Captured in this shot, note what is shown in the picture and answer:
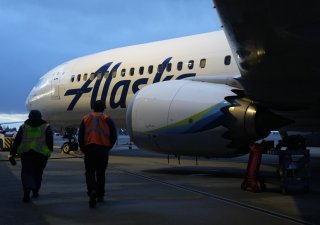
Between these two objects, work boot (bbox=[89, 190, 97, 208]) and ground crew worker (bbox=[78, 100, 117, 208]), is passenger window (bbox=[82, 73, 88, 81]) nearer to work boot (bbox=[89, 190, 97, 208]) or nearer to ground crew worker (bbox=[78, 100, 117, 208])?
ground crew worker (bbox=[78, 100, 117, 208])

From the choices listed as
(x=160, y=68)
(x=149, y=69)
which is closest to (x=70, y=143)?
(x=149, y=69)

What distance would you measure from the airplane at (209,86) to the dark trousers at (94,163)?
250 cm

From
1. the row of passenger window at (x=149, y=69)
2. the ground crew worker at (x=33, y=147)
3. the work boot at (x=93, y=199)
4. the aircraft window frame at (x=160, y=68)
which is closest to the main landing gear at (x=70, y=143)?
the row of passenger window at (x=149, y=69)

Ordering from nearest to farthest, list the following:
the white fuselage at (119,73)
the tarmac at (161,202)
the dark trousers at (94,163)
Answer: the tarmac at (161,202) → the dark trousers at (94,163) → the white fuselage at (119,73)

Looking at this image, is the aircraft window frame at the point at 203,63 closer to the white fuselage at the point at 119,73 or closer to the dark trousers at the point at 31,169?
the white fuselage at the point at 119,73

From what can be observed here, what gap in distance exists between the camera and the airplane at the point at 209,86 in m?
5.54

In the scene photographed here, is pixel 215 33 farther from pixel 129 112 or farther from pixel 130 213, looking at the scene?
pixel 130 213

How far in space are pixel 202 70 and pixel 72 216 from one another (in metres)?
8.49

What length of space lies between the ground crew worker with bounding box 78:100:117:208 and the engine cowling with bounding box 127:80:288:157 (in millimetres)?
3183

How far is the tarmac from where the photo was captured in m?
6.22

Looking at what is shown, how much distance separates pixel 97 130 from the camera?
745cm

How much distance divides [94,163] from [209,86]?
4.25 metres

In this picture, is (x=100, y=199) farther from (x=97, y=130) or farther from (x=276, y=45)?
(x=276, y=45)

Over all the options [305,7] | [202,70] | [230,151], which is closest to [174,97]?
[230,151]
